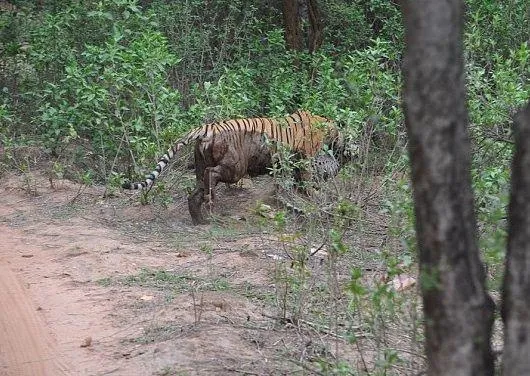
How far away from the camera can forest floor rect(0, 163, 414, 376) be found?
228 inches

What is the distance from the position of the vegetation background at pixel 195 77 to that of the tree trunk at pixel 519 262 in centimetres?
357

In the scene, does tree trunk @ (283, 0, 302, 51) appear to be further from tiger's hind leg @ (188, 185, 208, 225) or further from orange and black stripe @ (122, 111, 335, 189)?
tiger's hind leg @ (188, 185, 208, 225)

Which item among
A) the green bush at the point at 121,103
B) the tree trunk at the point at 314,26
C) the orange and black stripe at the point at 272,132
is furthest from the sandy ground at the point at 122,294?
the tree trunk at the point at 314,26

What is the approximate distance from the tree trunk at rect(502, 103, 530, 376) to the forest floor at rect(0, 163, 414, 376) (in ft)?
6.94

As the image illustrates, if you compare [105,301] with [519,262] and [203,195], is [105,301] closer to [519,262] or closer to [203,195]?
[203,195]

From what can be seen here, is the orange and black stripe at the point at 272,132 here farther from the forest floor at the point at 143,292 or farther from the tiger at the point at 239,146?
the forest floor at the point at 143,292

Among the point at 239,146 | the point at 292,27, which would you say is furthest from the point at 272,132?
the point at 292,27

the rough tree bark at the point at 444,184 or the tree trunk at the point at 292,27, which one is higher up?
the tree trunk at the point at 292,27

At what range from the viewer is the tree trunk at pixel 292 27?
15492 millimetres

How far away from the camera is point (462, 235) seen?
10.4 ft

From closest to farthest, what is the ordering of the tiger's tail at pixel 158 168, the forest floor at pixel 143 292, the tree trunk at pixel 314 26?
the forest floor at pixel 143 292 < the tiger's tail at pixel 158 168 < the tree trunk at pixel 314 26

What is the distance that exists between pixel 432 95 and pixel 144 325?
400 cm

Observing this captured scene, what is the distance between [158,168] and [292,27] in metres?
6.13

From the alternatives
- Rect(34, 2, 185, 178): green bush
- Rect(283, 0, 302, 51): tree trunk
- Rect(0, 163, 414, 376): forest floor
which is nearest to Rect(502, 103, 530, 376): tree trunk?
Rect(0, 163, 414, 376): forest floor
